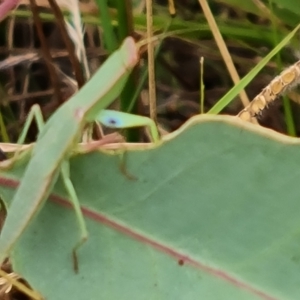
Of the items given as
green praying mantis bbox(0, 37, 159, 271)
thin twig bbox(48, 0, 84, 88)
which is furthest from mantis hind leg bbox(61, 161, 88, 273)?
thin twig bbox(48, 0, 84, 88)

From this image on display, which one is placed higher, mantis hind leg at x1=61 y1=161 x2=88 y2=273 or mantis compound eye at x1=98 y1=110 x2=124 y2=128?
mantis compound eye at x1=98 y1=110 x2=124 y2=128

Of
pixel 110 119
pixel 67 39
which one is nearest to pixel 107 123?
pixel 110 119

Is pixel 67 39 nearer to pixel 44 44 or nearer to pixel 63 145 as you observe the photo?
pixel 44 44

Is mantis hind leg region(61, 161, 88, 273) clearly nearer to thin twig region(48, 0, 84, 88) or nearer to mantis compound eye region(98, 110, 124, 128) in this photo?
mantis compound eye region(98, 110, 124, 128)

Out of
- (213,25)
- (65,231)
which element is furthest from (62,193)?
(213,25)

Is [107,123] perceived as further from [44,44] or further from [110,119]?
[44,44]

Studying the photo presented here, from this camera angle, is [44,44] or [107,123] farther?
[44,44]

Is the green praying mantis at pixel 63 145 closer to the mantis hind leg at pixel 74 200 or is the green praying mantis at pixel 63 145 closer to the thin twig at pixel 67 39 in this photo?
the mantis hind leg at pixel 74 200

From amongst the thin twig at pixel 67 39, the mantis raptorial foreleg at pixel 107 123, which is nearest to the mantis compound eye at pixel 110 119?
the mantis raptorial foreleg at pixel 107 123

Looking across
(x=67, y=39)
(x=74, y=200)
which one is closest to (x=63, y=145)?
(x=74, y=200)
